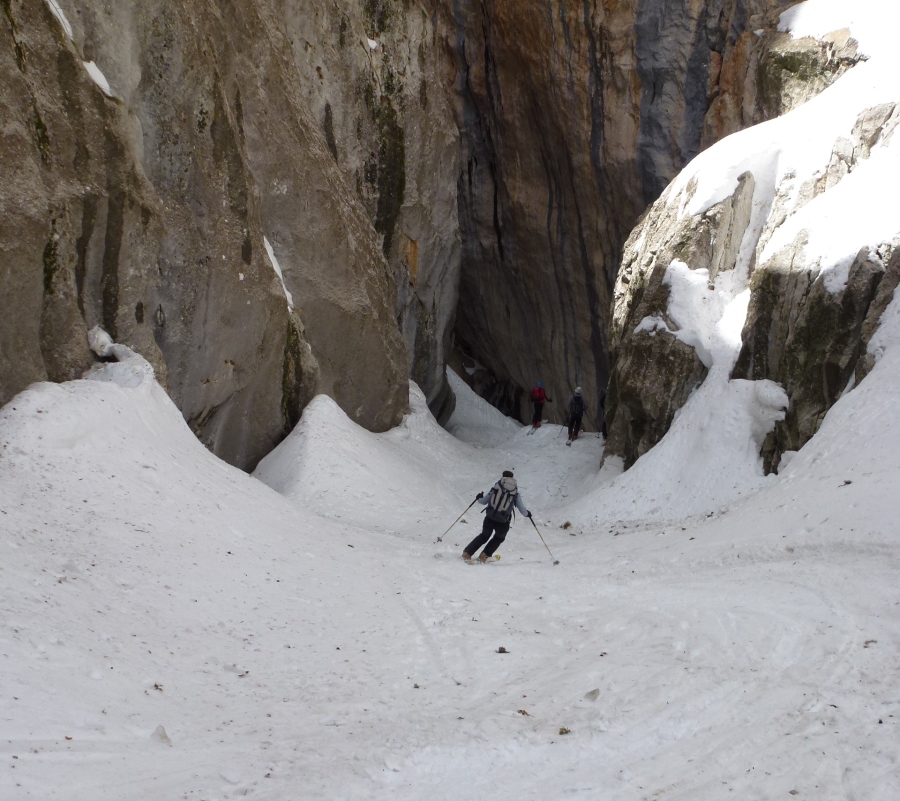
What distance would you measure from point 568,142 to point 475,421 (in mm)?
9417

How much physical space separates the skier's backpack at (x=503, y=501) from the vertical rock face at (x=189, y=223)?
5.21 metres

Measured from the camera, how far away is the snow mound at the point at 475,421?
2688cm

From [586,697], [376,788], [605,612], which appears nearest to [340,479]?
[605,612]

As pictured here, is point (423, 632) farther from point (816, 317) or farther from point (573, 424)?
point (573, 424)

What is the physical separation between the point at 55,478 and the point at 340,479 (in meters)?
6.34

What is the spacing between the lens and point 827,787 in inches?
192

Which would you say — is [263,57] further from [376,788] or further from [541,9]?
[376,788]

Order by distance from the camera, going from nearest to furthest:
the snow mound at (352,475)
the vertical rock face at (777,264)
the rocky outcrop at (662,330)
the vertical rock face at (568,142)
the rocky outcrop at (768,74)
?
1. the vertical rock face at (777,264)
2. the snow mound at (352,475)
3. the rocky outcrop at (662,330)
4. the rocky outcrop at (768,74)
5. the vertical rock face at (568,142)

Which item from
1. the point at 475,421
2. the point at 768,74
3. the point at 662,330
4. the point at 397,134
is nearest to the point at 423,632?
the point at 662,330

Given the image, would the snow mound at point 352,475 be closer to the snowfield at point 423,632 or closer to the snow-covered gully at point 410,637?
the snowfield at point 423,632

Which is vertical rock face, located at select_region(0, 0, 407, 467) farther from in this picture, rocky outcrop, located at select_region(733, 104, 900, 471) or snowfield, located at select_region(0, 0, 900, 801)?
rocky outcrop, located at select_region(733, 104, 900, 471)

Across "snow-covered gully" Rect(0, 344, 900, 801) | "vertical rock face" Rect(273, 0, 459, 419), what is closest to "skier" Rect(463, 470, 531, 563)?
"snow-covered gully" Rect(0, 344, 900, 801)

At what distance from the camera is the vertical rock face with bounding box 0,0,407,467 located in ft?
35.9

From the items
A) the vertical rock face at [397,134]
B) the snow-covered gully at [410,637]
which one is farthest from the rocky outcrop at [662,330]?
the vertical rock face at [397,134]
